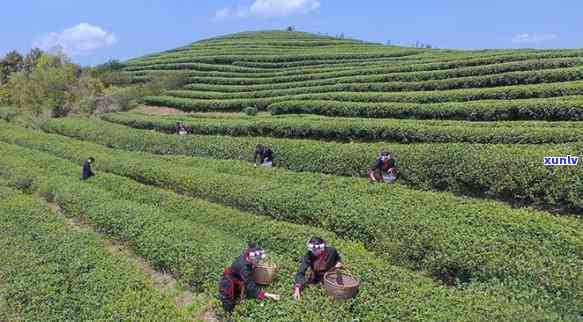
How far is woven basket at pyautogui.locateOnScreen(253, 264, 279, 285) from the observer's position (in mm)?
7375

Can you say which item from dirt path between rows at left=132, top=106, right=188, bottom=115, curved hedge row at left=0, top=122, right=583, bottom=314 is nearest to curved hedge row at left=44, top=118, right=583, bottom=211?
curved hedge row at left=0, top=122, right=583, bottom=314

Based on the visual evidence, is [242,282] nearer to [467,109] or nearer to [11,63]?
[467,109]

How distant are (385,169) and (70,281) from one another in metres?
9.45

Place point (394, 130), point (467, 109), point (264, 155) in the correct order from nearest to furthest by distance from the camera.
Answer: point (264, 155) → point (394, 130) → point (467, 109)

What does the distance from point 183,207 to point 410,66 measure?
23.1 m

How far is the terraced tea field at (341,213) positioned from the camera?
23.5 ft

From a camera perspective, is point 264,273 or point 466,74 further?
point 466,74

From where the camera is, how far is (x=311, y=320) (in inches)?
254

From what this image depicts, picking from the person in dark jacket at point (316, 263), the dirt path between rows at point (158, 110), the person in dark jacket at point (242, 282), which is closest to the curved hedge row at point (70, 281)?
the person in dark jacket at point (242, 282)

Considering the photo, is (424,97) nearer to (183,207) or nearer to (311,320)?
(183,207)

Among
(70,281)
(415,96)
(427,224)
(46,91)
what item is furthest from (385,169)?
(46,91)

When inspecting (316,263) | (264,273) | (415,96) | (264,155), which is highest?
(415,96)

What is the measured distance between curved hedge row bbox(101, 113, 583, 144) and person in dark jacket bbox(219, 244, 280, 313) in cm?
1131

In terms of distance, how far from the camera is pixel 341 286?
6746 mm
